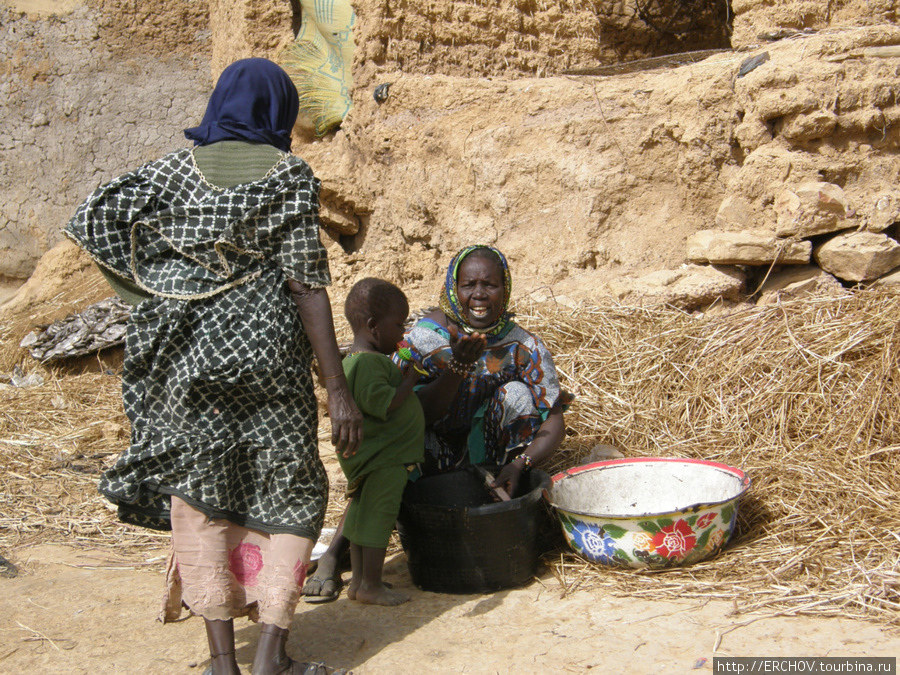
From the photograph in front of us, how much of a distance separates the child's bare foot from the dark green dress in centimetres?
65

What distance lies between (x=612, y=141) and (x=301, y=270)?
3361mm

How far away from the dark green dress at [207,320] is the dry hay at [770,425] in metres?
1.32

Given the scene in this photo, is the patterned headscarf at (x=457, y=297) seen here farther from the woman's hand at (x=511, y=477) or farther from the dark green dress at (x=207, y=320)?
the dark green dress at (x=207, y=320)

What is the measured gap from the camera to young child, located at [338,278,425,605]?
2.75m

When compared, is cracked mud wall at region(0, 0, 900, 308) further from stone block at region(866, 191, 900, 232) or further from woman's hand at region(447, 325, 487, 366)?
woman's hand at region(447, 325, 487, 366)

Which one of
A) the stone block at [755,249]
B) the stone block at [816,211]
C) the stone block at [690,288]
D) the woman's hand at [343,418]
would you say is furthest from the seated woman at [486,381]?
the stone block at [816,211]

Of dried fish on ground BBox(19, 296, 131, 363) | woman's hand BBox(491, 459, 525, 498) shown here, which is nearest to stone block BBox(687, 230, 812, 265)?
woman's hand BBox(491, 459, 525, 498)

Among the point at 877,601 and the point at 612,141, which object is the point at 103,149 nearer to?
A: the point at 612,141

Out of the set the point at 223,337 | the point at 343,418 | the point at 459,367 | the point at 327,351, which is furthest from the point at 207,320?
the point at 459,367

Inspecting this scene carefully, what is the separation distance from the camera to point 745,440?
3633mm

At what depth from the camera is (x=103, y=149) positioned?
8641 millimetres

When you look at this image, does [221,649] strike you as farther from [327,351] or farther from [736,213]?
[736,213]

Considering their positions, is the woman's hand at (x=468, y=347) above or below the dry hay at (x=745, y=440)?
above

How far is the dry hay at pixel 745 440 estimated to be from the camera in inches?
108
